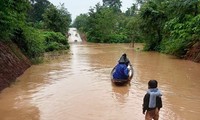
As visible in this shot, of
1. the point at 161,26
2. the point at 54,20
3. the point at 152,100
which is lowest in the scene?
the point at 152,100

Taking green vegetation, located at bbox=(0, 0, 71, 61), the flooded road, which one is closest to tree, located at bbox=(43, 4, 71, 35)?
green vegetation, located at bbox=(0, 0, 71, 61)

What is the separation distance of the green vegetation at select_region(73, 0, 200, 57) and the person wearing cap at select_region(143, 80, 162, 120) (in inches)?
621

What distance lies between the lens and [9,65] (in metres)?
16.9

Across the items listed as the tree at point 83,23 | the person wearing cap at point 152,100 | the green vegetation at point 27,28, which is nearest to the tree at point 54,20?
the green vegetation at point 27,28

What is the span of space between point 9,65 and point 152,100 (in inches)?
438

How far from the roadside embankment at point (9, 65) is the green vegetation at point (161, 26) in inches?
494

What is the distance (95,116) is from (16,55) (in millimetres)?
11424

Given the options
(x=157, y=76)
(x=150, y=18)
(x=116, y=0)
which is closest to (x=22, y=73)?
(x=157, y=76)

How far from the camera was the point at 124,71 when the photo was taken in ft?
50.2

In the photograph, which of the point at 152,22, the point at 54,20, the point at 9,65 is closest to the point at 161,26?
the point at 152,22

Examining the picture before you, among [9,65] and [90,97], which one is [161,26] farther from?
[90,97]

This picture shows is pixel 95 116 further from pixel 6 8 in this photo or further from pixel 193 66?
pixel 193 66

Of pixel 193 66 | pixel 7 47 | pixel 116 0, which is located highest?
pixel 116 0

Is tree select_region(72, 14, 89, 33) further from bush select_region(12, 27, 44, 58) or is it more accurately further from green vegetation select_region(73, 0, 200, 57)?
bush select_region(12, 27, 44, 58)
